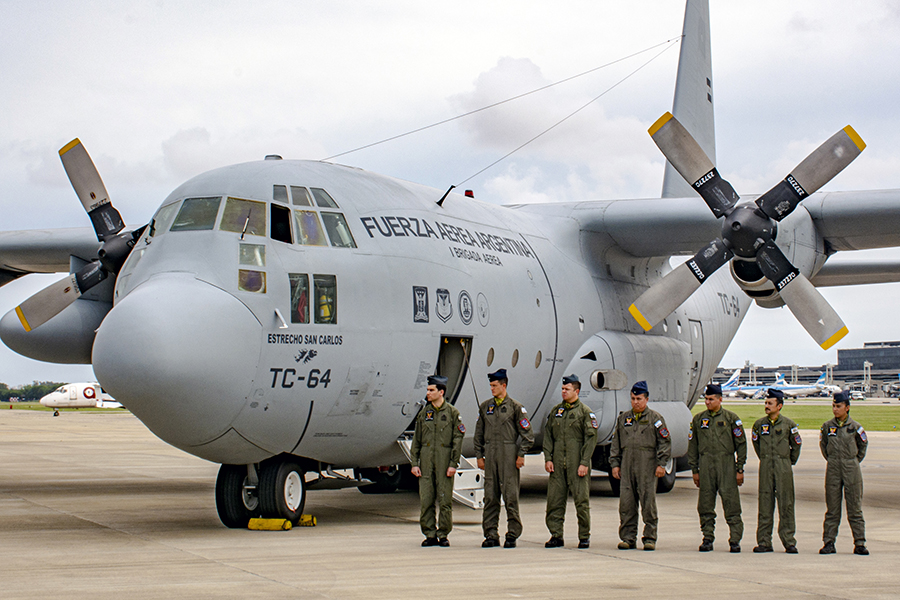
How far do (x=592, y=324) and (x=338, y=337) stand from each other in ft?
18.3

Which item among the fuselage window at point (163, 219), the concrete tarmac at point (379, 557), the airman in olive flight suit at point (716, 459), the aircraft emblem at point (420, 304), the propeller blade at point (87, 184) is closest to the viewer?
the concrete tarmac at point (379, 557)

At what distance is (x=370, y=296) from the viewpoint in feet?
31.9

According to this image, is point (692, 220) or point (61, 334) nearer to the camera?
point (692, 220)

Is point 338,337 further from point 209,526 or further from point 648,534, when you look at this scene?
point 648,534

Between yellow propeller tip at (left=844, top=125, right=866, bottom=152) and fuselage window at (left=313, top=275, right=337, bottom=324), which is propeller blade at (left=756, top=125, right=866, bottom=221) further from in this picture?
fuselage window at (left=313, top=275, right=337, bottom=324)

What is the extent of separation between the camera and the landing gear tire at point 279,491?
946cm

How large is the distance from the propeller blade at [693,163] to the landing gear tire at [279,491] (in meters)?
6.15

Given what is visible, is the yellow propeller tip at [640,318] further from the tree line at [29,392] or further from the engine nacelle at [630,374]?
the tree line at [29,392]

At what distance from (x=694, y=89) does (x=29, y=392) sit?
14573cm

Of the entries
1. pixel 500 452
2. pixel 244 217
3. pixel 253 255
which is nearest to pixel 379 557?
pixel 500 452

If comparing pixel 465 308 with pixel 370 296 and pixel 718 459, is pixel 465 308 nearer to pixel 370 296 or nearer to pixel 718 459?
pixel 370 296

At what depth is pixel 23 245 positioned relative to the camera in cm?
1611

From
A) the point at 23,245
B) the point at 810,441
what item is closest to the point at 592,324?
the point at 23,245

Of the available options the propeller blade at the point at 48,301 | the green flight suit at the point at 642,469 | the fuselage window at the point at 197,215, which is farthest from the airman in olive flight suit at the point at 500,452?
the propeller blade at the point at 48,301
